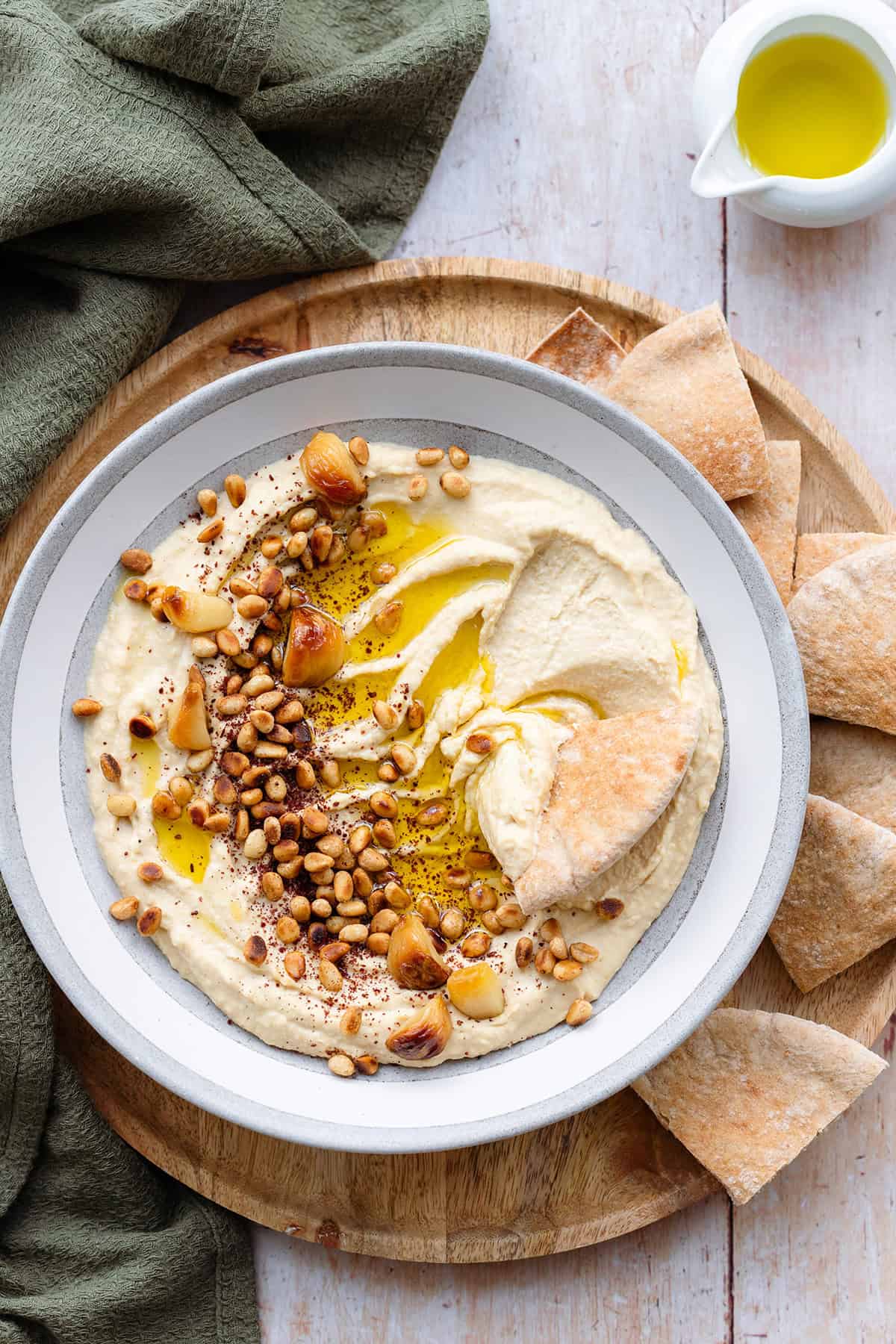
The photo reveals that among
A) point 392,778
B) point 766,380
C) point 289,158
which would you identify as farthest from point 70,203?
point 766,380

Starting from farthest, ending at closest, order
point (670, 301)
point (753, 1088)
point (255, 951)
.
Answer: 1. point (670, 301)
2. point (753, 1088)
3. point (255, 951)

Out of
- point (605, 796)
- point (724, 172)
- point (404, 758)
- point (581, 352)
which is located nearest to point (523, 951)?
point (605, 796)

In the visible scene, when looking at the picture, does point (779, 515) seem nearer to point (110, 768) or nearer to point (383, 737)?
point (383, 737)

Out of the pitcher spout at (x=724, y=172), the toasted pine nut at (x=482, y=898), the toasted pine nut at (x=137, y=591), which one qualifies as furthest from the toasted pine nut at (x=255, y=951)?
the pitcher spout at (x=724, y=172)

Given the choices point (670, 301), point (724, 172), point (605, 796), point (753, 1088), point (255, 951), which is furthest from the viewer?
point (670, 301)

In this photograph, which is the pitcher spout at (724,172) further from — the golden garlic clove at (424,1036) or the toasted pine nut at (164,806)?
the golden garlic clove at (424,1036)

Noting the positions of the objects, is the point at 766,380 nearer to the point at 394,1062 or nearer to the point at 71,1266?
the point at 394,1062
